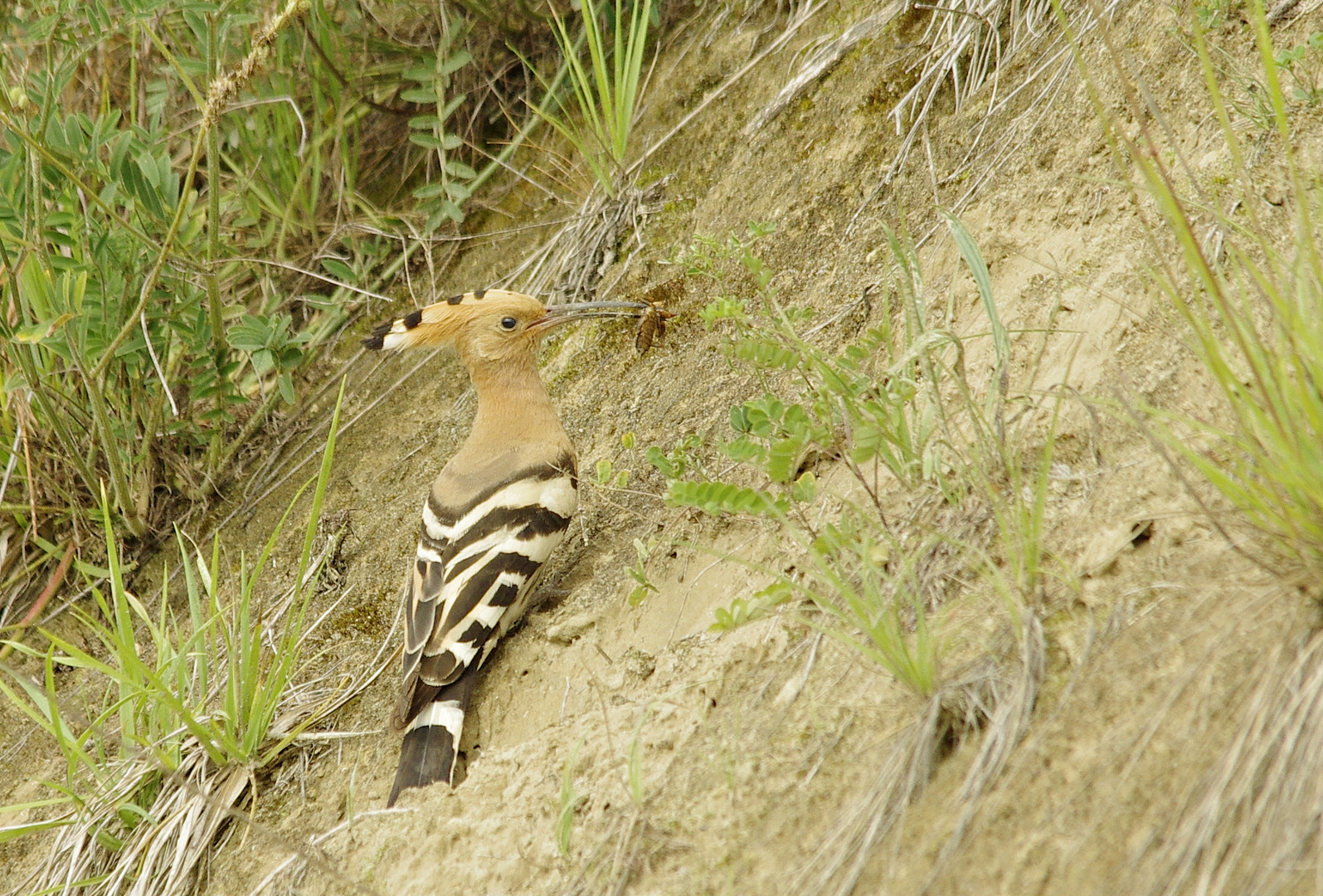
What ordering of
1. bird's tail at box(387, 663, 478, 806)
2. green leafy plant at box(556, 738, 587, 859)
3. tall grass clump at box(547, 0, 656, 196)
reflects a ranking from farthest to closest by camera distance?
tall grass clump at box(547, 0, 656, 196), bird's tail at box(387, 663, 478, 806), green leafy plant at box(556, 738, 587, 859)

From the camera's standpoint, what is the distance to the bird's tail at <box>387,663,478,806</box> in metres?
2.47

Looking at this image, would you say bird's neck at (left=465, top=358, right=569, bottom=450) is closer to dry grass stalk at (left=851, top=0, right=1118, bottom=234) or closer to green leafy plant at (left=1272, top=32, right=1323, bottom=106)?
dry grass stalk at (left=851, top=0, right=1118, bottom=234)

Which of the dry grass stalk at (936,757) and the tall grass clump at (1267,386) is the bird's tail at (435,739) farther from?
the tall grass clump at (1267,386)

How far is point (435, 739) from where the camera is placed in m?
2.55

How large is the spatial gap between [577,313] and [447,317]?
379 mm

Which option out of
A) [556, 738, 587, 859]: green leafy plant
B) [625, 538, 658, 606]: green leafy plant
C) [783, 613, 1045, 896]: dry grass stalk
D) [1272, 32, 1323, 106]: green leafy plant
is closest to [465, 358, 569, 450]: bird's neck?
[625, 538, 658, 606]: green leafy plant

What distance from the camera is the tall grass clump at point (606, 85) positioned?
137 inches

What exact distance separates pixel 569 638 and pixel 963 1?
202 cm

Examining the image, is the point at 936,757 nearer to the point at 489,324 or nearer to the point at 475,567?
the point at 475,567

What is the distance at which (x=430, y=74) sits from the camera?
395 centimetres

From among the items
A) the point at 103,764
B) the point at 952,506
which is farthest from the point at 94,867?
the point at 952,506

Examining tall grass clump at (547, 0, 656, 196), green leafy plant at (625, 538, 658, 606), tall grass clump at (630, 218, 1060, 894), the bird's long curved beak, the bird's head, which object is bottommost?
green leafy plant at (625, 538, 658, 606)

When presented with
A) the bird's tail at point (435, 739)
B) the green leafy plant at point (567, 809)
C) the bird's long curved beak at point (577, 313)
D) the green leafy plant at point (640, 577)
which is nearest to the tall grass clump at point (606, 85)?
the bird's long curved beak at point (577, 313)

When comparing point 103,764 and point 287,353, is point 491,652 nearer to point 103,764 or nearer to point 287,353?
point 103,764
